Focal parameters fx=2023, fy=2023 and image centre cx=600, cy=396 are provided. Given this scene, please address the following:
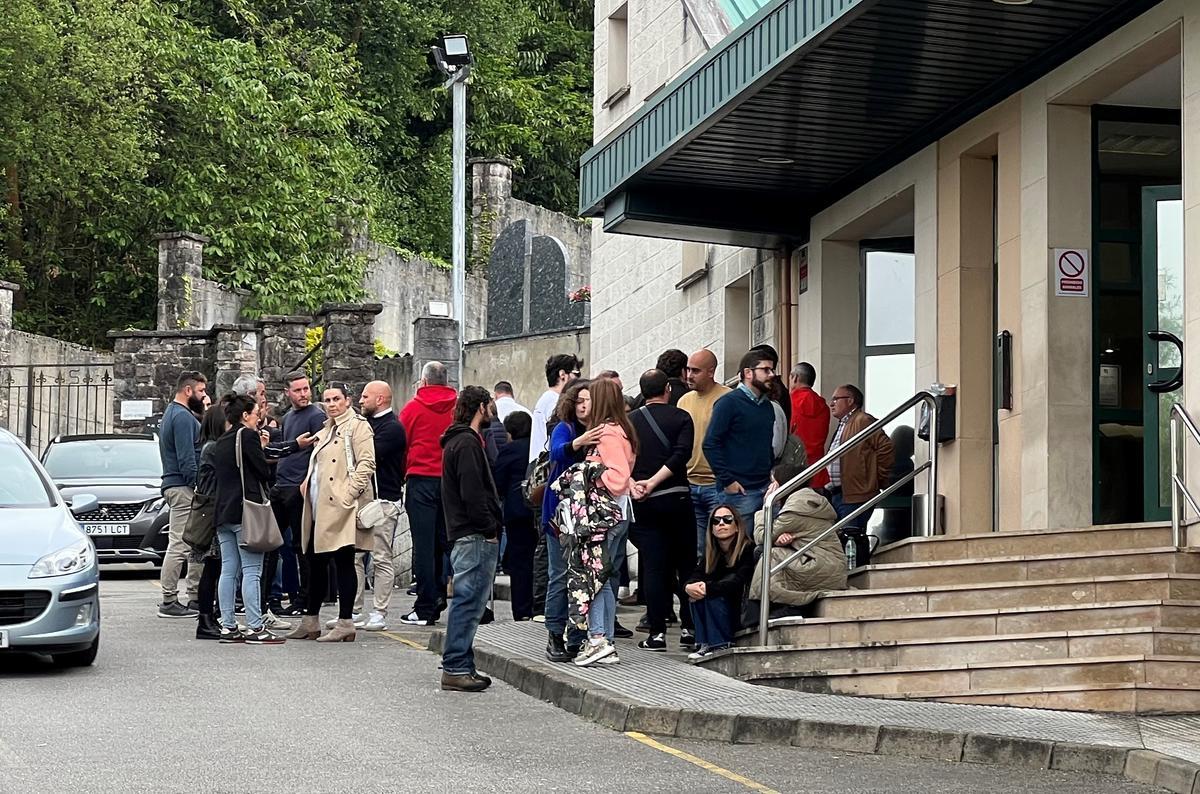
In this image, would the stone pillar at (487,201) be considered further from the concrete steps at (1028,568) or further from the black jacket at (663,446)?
the concrete steps at (1028,568)

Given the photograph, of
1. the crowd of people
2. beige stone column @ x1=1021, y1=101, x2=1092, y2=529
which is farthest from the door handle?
the crowd of people

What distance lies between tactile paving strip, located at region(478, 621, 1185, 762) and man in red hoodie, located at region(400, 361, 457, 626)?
11.5 ft

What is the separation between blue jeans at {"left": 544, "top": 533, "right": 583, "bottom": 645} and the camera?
41.1 feet

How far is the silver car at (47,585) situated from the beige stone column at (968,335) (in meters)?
6.06

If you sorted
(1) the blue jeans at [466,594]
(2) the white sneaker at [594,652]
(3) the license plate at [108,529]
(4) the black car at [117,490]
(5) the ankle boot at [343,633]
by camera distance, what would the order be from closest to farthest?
(1) the blue jeans at [466,594], (2) the white sneaker at [594,652], (5) the ankle boot at [343,633], (3) the license plate at [108,529], (4) the black car at [117,490]

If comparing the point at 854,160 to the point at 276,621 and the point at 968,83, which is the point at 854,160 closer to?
the point at 968,83

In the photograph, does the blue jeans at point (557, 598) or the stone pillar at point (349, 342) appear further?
the stone pillar at point (349, 342)

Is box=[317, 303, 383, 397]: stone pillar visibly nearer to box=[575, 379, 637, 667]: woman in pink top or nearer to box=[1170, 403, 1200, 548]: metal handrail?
box=[575, 379, 637, 667]: woman in pink top

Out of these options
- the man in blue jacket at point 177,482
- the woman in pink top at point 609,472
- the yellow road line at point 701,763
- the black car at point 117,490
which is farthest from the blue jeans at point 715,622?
the black car at point 117,490

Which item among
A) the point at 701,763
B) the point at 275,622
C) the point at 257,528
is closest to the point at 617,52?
the point at 275,622

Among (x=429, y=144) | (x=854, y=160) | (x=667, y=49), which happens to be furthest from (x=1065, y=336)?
(x=429, y=144)

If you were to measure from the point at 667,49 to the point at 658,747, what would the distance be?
45.6 ft

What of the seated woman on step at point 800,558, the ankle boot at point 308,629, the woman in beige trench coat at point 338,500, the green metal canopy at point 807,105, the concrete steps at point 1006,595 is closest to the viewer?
the concrete steps at point 1006,595

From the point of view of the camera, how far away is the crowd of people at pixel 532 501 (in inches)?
484
